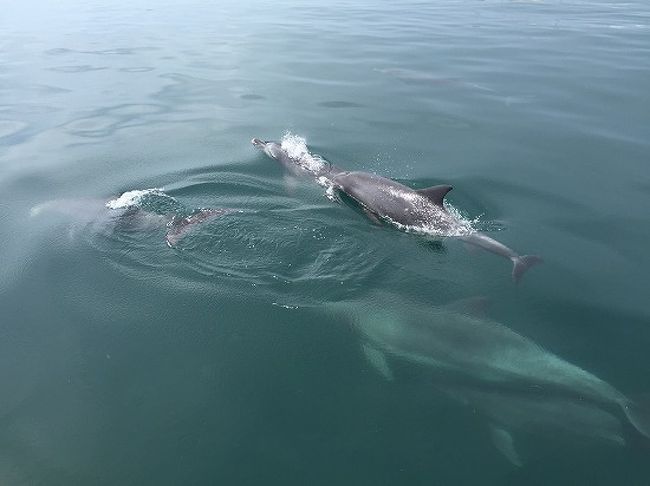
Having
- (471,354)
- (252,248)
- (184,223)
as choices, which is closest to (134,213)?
(184,223)

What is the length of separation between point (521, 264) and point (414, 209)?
3990 mm

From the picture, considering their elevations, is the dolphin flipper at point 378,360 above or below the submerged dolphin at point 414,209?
below

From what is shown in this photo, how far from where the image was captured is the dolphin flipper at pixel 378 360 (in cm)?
1198

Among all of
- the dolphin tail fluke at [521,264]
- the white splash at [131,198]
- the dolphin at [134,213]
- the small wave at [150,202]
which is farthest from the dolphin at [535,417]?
the white splash at [131,198]

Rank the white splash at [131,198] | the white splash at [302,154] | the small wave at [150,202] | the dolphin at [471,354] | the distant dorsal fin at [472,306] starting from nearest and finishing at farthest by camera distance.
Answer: the dolphin at [471,354] → the distant dorsal fin at [472,306] → the small wave at [150,202] → the white splash at [131,198] → the white splash at [302,154]

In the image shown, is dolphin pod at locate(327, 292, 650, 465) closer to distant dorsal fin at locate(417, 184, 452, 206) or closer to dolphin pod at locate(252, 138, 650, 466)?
dolphin pod at locate(252, 138, 650, 466)

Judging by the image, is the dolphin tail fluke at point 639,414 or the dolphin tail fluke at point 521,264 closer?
the dolphin tail fluke at point 639,414

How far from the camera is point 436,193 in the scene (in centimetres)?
1691

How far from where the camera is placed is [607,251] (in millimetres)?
15828

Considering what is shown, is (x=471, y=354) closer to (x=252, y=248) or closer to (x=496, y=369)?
(x=496, y=369)

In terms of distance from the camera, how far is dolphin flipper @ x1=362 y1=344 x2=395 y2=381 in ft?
39.3

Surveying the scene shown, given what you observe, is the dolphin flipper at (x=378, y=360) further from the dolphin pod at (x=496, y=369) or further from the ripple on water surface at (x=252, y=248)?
the ripple on water surface at (x=252, y=248)

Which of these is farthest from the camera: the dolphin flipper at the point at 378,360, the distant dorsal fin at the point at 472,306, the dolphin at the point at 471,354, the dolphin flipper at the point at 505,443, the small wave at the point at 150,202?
the small wave at the point at 150,202

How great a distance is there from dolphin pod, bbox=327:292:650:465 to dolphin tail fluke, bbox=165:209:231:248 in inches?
224
